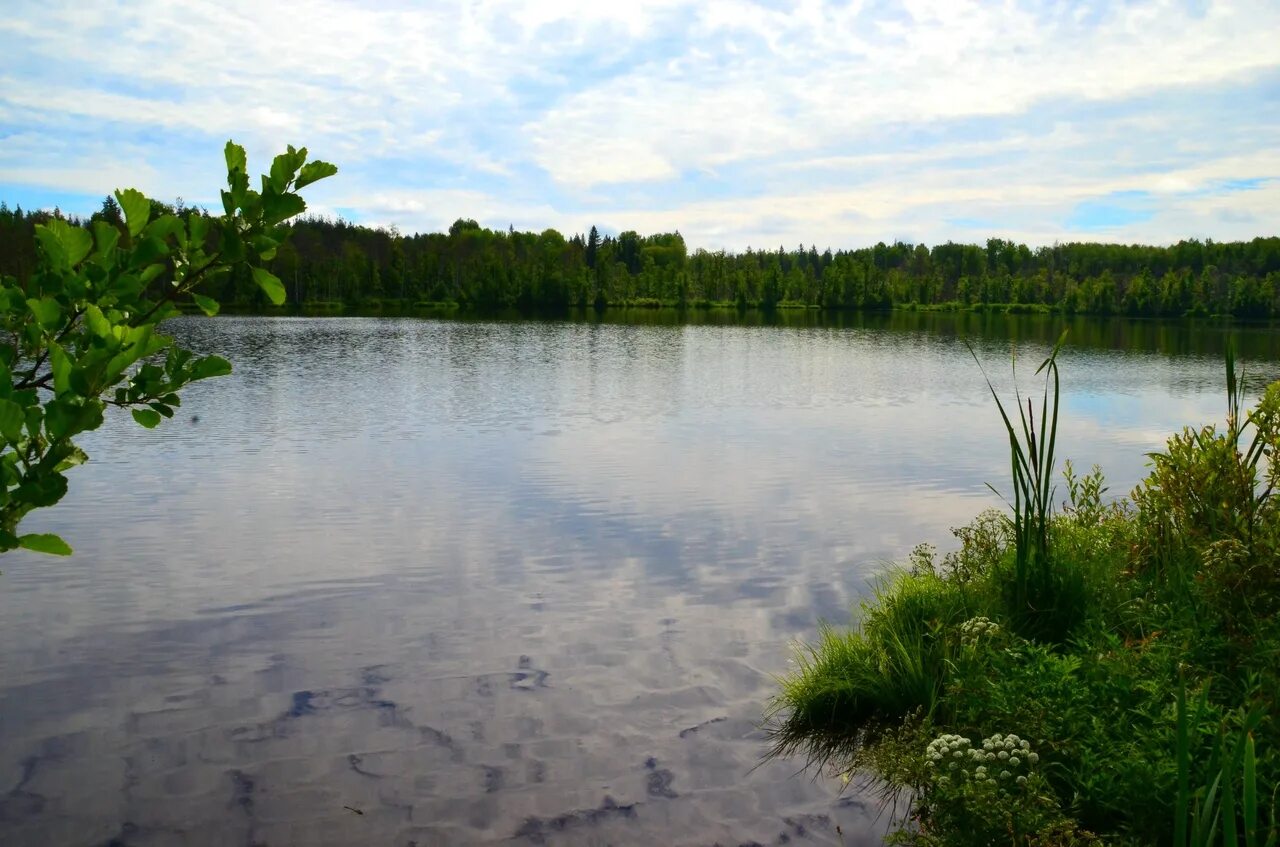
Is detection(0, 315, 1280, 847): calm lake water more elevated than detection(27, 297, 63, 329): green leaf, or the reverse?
detection(27, 297, 63, 329): green leaf

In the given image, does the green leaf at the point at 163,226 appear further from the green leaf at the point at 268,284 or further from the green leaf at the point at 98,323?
the green leaf at the point at 98,323

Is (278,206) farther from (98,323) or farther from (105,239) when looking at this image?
(98,323)

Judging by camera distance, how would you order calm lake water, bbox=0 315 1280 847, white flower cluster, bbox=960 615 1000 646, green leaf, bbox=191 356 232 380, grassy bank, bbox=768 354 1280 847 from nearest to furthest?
green leaf, bbox=191 356 232 380 → grassy bank, bbox=768 354 1280 847 → calm lake water, bbox=0 315 1280 847 → white flower cluster, bbox=960 615 1000 646

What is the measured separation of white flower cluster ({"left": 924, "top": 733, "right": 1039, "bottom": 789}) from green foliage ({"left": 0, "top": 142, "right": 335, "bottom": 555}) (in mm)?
4813

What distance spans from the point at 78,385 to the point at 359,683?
763 centimetres

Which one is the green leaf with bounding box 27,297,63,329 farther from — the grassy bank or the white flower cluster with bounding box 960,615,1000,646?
the white flower cluster with bounding box 960,615,1000,646

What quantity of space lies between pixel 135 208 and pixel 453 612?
9.02 metres

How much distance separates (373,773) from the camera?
7.53m

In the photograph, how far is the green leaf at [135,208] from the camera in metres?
2.65

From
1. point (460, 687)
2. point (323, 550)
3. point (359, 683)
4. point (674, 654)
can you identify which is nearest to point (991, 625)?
point (674, 654)

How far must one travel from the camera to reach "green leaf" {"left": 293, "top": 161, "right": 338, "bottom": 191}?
267cm

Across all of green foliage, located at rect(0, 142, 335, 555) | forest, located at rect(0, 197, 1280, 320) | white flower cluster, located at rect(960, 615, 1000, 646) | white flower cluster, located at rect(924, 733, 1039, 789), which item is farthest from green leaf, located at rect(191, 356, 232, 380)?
forest, located at rect(0, 197, 1280, 320)

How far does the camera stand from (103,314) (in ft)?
7.82

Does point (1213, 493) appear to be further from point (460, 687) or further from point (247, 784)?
point (247, 784)
